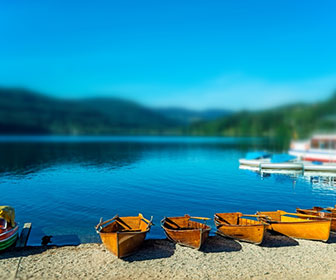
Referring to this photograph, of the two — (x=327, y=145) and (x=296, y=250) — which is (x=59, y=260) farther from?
(x=327, y=145)

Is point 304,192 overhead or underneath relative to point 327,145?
underneath

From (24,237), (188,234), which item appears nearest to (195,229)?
(188,234)

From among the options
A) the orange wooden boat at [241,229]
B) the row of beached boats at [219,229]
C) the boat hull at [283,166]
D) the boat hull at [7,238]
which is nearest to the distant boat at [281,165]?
the boat hull at [283,166]

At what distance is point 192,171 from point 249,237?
131 ft

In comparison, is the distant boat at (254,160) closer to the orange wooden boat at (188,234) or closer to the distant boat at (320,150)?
the distant boat at (320,150)

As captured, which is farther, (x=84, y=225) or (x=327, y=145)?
(x=327, y=145)

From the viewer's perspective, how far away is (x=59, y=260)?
1795 centimetres

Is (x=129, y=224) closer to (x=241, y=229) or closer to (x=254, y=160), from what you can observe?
(x=241, y=229)

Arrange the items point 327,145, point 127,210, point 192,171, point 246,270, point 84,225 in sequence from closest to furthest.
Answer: point 246,270 → point 84,225 → point 127,210 → point 192,171 → point 327,145

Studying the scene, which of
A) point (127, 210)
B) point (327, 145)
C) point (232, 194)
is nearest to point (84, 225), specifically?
point (127, 210)

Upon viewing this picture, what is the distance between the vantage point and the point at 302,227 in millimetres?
21234

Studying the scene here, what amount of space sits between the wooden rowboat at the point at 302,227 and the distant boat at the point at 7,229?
689 inches

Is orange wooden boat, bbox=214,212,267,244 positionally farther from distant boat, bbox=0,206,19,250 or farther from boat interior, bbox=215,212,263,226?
distant boat, bbox=0,206,19,250

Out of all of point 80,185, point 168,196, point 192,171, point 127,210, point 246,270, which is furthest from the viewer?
point 192,171
